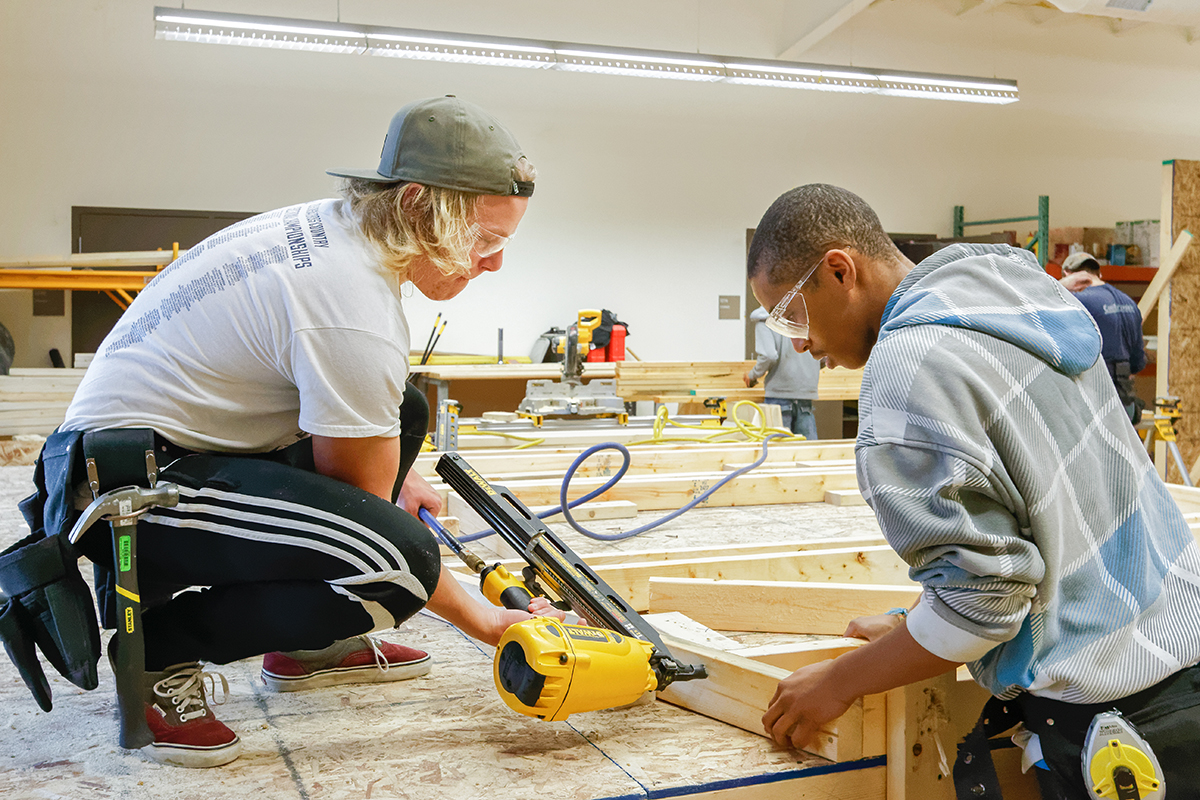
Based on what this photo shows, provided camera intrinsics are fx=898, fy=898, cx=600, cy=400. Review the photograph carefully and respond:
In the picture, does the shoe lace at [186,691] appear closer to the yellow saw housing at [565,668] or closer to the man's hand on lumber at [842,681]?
the yellow saw housing at [565,668]

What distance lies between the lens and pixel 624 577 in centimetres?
228

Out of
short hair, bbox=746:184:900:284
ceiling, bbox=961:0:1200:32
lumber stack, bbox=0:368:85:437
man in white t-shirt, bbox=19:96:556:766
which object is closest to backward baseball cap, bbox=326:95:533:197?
man in white t-shirt, bbox=19:96:556:766

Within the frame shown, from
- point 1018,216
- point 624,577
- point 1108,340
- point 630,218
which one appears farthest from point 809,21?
point 624,577

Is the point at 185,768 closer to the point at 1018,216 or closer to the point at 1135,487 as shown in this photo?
the point at 1135,487

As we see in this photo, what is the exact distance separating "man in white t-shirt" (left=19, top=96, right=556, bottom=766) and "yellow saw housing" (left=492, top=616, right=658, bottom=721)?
24 cm

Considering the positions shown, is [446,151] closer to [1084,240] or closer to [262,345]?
[262,345]

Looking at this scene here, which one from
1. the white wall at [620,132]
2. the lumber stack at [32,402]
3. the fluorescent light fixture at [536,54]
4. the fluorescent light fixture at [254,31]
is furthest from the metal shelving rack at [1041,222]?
the lumber stack at [32,402]

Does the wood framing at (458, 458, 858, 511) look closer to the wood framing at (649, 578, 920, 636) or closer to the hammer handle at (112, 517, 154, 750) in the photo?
the wood framing at (649, 578, 920, 636)

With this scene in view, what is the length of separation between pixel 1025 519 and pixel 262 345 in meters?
1.17

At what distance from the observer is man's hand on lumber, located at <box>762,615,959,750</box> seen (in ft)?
4.11

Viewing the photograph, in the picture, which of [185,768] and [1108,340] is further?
[1108,340]

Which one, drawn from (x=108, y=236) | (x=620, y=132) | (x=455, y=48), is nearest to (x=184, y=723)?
(x=455, y=48)

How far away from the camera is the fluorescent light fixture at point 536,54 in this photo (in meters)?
6.37

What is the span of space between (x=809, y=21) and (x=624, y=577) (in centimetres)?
813
